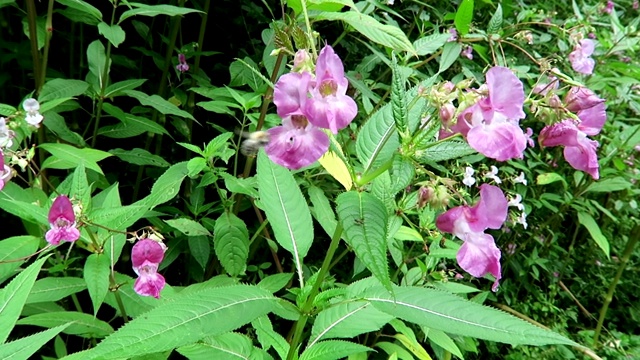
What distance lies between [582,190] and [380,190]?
2037 mm

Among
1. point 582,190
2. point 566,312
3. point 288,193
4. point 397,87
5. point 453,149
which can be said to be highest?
point 397,87

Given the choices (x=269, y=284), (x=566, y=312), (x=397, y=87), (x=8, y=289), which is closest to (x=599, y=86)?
A: (x=566, y=312)

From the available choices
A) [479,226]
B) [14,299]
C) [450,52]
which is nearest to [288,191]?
[479,226]

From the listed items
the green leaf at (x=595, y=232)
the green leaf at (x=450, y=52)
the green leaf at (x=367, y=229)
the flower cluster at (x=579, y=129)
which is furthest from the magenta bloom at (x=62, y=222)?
the green leaf at (x=595, y=232)

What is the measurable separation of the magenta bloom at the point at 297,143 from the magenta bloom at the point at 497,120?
220 millimetres

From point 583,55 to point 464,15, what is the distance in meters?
0.63

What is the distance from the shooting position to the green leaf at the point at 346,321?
109cm

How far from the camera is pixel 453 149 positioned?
3.00 ft

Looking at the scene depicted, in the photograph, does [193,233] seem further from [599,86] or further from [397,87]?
[599,86]

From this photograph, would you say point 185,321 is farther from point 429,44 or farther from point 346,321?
point 429,44

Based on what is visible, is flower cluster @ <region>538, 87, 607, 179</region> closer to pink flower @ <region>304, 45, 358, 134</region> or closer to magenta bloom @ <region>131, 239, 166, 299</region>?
pink flower @ <region>304, 45, 358, 134</region>

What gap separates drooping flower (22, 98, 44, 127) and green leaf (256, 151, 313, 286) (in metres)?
0.77

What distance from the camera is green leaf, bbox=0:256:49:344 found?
89cm

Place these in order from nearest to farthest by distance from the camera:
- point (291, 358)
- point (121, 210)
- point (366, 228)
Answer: point (366, 228)
point (291, 358)
point (121, 210)
